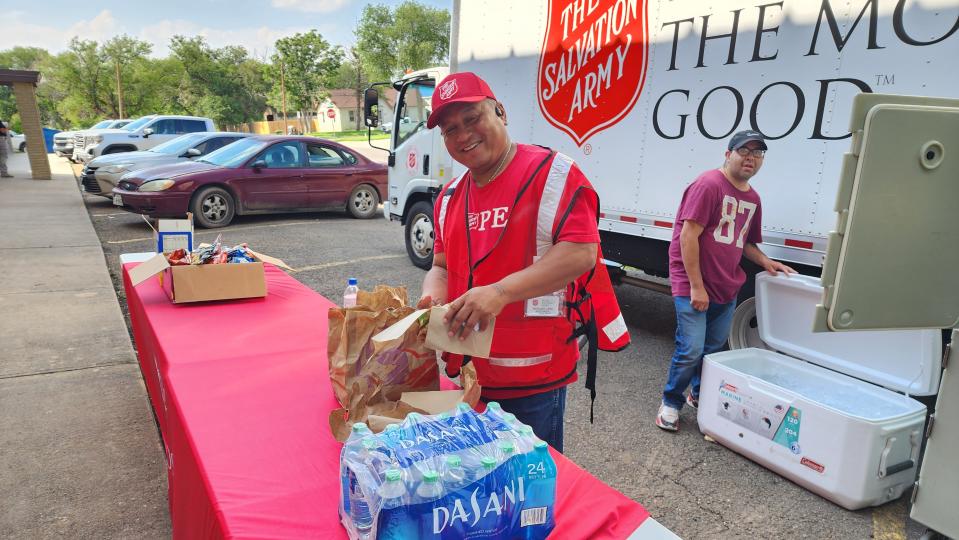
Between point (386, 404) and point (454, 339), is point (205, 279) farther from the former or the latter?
point (454, 339)

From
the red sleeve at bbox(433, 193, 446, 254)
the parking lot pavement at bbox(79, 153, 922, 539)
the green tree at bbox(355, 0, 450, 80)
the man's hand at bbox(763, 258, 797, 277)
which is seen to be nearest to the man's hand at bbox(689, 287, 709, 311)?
the man's hand at bbox(763, 258, 797, 277)

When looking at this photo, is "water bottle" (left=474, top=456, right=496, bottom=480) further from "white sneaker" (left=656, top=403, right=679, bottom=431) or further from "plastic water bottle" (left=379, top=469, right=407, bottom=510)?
"white sneaker" (left=656, top=403, right=679, bottom=431)

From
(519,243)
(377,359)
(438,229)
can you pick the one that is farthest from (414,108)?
(377,359)

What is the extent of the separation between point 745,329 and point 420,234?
4159 millimetres

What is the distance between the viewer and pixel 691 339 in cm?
346

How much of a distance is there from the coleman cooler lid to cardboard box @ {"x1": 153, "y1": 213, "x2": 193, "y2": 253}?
3.29 meters

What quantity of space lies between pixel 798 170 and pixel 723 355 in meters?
1.21

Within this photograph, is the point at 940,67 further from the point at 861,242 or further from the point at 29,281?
the point at 29,281

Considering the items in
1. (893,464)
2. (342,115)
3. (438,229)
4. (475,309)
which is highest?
(342,115)

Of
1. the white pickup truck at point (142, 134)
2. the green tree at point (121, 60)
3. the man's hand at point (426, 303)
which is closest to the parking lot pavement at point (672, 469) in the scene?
the man's hand at point (426, 303)

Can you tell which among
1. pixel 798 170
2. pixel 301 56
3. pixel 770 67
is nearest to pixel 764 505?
pixel 798 170

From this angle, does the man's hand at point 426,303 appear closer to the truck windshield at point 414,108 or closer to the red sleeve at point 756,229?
the red sleeve at point 756,229

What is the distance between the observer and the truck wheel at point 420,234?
7172mm

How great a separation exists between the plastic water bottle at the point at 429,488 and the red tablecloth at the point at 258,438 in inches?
12.6
